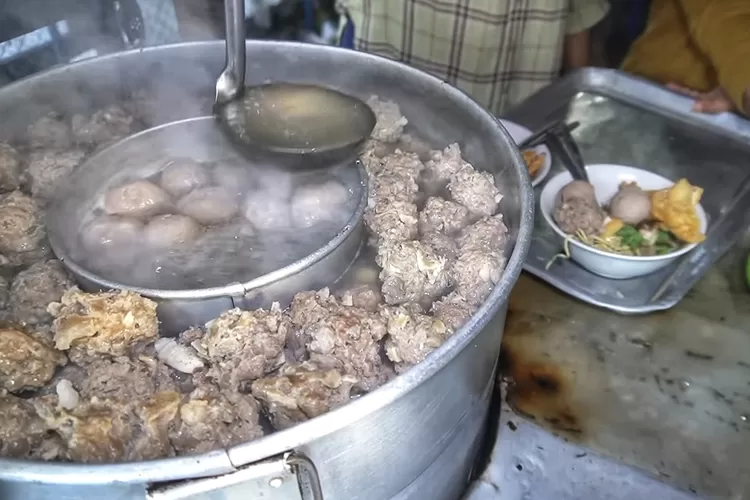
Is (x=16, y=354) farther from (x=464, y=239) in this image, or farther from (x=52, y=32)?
(x=52, y=32)

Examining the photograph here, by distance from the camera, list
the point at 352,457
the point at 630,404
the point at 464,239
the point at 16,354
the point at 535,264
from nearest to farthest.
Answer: the point at 352,457
the point at 16,354
the point at 464,239
the point at 630,404
the point at 535,264

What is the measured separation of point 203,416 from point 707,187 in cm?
218

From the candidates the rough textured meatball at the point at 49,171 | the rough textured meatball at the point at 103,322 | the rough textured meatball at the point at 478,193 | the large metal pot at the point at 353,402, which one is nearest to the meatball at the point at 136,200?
the rough textured meatball at the point at 49,171

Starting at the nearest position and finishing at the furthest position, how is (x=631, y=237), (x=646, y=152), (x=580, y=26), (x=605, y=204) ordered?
(x=631, y=237), (x=605, y=204), (x=646, y=152), (x=580, y=26)

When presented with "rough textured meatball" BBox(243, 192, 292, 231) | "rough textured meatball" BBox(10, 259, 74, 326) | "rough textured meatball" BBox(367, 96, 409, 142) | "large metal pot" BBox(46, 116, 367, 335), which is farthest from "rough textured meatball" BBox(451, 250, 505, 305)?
"rough textured meatball" BBox(10, 259, 74, 326)

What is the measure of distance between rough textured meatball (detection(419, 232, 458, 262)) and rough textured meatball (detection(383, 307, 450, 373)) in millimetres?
276

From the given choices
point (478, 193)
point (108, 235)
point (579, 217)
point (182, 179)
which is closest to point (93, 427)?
point (108, 235)

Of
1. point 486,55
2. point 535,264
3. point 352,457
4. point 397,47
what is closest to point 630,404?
point 535,264

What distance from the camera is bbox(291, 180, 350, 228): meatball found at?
1764mm

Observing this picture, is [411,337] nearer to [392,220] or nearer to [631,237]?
[392,220]

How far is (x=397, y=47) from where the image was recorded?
3.44 metres

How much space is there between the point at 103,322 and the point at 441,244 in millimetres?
826

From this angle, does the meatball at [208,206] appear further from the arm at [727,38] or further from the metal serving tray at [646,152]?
the arm at [727,38]

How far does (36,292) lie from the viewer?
1542 millimetres
